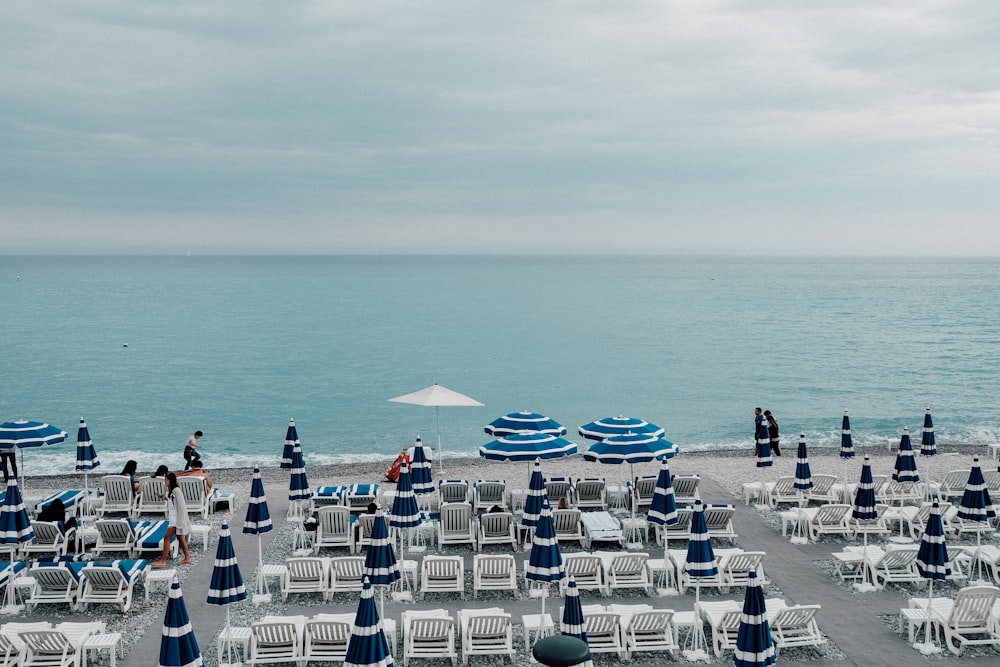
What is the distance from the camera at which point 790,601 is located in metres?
11.5

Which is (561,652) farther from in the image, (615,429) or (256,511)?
(615,429)

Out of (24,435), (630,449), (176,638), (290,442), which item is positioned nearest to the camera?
(176,638)

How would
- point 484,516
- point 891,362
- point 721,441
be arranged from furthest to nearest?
1. point 891,362
2. point 721,441
3. point 484,516

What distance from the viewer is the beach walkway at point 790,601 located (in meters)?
9.82

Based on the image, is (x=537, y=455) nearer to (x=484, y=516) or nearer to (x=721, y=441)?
(x=484, y=516)

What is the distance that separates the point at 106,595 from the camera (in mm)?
11195

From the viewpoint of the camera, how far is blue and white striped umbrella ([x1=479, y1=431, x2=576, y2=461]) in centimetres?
1418

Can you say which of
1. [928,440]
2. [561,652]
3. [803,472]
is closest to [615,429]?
[803,472]

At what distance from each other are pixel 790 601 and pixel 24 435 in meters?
14.1

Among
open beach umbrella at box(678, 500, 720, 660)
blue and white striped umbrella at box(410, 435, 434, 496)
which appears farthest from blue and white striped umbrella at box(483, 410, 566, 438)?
open beach umbrella at box(678, 500, 720, 660)

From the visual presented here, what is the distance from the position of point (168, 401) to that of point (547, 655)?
41.5 metres

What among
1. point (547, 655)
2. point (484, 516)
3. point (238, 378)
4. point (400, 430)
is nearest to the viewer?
point (547, 655)

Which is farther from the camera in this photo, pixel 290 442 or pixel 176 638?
pixel 290 442

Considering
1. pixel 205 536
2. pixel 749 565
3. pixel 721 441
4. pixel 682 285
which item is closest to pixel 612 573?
pixel 749 565
